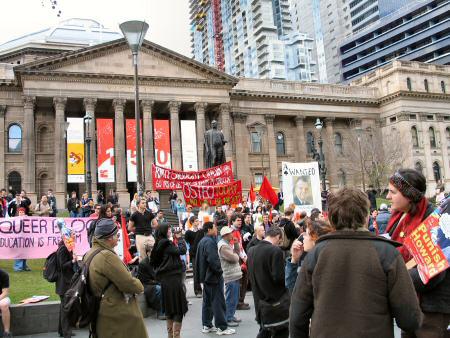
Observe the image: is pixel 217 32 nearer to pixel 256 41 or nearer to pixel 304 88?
pixel 256 41

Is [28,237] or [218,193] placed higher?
[218,193]

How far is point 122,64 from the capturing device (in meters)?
42.5

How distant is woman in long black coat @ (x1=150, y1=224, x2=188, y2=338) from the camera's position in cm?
725

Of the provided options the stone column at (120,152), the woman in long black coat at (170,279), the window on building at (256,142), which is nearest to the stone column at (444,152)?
the window on building at (256,142)

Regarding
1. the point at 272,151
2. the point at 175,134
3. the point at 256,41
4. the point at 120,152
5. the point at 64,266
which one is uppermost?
the point at 256,41

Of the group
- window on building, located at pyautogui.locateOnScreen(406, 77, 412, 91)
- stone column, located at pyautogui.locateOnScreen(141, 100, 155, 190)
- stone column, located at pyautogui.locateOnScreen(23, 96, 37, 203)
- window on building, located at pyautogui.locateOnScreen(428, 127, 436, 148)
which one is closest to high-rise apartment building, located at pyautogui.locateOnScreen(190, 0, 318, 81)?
window on building, located at pyautogui.locateOnScreen(406, 77, 412, 91)

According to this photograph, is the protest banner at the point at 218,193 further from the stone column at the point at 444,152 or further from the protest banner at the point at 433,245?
the stone column at the point at 444,152

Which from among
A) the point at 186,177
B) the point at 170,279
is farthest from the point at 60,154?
the point at 170,279

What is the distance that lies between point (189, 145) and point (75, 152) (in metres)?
10.0

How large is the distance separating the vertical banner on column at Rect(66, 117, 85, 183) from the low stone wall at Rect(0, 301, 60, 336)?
31.0 meters

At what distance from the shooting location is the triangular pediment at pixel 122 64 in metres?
40.1

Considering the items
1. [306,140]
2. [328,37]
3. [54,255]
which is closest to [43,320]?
[54,255]

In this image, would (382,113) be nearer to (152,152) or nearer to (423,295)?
(152,152)

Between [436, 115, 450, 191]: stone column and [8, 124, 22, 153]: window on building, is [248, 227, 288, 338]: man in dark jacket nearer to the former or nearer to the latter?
[8, 124, 22, 153]: window on building
